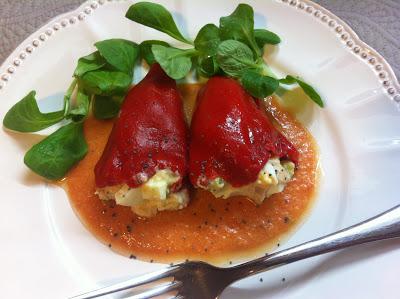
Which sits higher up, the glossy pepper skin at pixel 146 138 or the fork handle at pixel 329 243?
the glossy pepper skin at pixel 146 138

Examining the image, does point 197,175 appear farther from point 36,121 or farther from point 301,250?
point 36,121

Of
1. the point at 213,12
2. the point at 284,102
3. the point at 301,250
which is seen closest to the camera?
the point at 301,250

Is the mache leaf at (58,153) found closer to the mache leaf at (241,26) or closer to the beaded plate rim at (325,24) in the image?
the beaded plate rim at (325,24)

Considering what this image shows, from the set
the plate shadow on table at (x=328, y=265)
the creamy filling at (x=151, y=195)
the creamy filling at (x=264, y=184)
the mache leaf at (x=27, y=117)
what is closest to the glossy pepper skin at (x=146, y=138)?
the creamy filling at (x=151, y=195)

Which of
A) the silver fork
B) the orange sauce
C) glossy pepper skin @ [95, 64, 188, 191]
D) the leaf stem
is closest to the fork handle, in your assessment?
the silver fork

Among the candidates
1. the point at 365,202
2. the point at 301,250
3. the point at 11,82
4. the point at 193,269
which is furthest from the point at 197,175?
the point at 11,82

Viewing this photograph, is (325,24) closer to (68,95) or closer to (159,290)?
(68,95)
